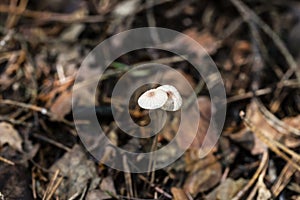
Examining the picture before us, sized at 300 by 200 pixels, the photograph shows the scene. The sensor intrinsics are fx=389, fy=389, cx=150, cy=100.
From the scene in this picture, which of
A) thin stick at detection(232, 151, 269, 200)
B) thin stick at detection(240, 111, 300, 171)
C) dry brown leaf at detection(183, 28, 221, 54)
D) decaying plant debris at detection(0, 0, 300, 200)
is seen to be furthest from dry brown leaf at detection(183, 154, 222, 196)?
dry brown leaf at detection(183, 28, 221, 54)

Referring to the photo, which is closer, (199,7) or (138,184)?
(138,184)

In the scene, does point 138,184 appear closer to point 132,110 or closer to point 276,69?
point 132,110

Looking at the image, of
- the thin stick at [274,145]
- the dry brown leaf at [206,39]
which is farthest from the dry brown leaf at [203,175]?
the dry brown leaf at [206,39]

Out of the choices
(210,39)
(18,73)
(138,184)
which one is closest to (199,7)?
(210,39)

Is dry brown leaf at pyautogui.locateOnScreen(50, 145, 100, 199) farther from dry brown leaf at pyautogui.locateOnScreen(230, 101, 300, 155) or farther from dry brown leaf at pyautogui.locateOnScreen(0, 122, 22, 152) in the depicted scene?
dry brown leaf at pyautogui.locateOnScreen(230, 101, 300, 155)

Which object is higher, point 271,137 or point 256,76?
point 256,76

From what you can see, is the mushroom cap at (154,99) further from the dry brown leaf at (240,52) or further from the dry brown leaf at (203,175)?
the dry brown leaf at (240,52)
